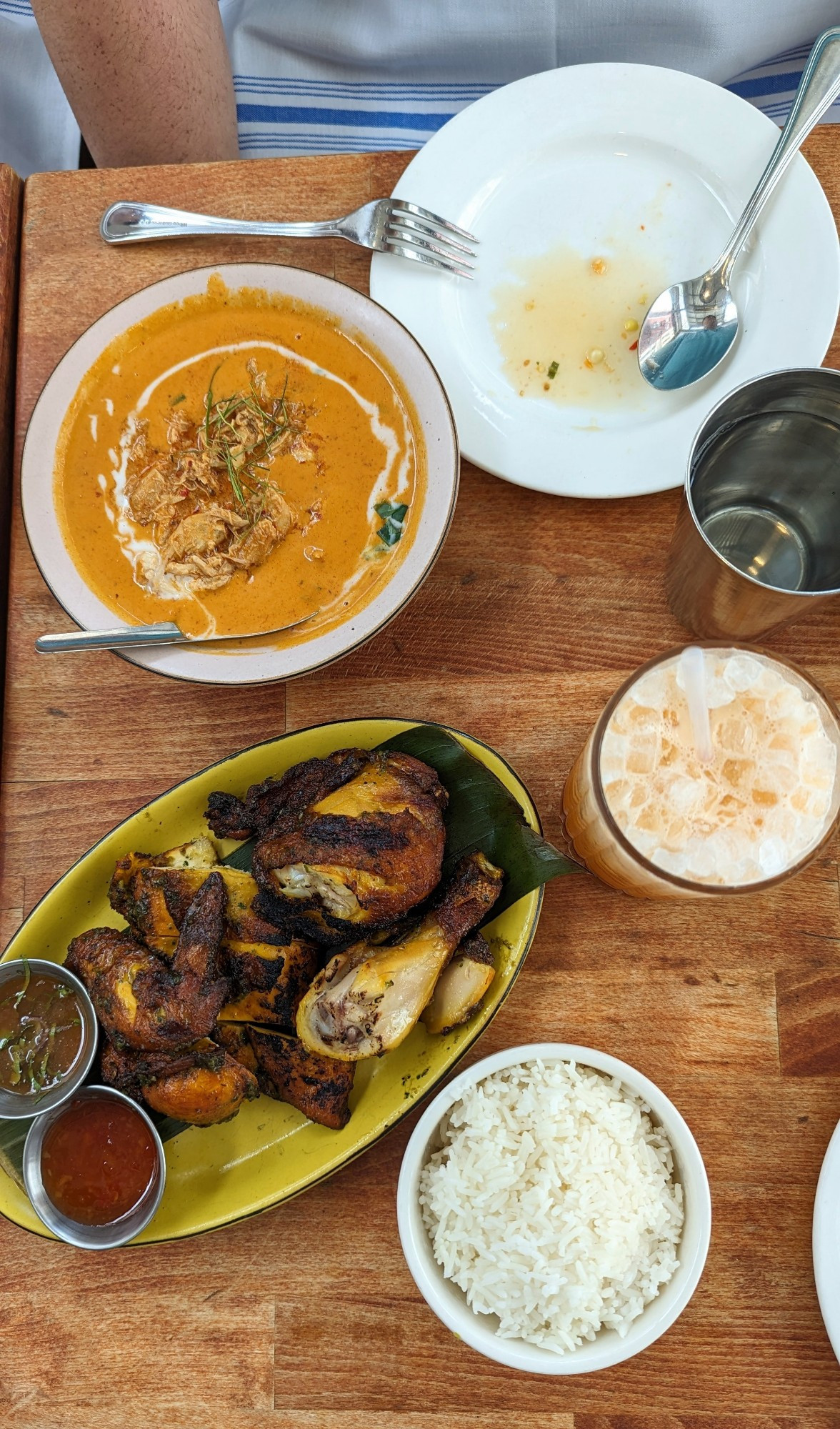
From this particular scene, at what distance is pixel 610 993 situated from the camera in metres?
1.61

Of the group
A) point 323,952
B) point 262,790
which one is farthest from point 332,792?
point 323,952

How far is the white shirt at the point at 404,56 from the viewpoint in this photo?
2.12m

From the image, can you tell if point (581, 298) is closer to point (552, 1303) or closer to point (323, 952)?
point (323, 952)

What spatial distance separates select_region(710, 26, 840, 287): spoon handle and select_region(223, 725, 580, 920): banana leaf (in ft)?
2.92

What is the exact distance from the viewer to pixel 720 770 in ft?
4.44

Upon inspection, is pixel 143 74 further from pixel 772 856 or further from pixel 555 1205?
pixel 555 1205

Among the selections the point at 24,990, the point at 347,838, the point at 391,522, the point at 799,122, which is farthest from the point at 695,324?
the point at 24,990

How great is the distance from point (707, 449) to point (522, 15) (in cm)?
129

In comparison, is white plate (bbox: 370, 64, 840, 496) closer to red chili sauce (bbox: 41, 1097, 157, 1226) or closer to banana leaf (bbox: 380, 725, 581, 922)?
banana leaf (bbox: 380, 725, 581, 922)

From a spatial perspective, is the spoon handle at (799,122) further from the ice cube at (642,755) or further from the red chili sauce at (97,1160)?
the red chili sauce at (97,1160)


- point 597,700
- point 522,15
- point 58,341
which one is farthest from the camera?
point 522,15

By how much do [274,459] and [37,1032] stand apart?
0.97 metres

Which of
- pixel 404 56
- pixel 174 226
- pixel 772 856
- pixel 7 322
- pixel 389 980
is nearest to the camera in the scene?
pixel 772 856

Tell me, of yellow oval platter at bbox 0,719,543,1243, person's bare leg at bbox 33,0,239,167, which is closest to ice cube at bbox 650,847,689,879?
yellow oval platter at bbox 0,719,543,1243
